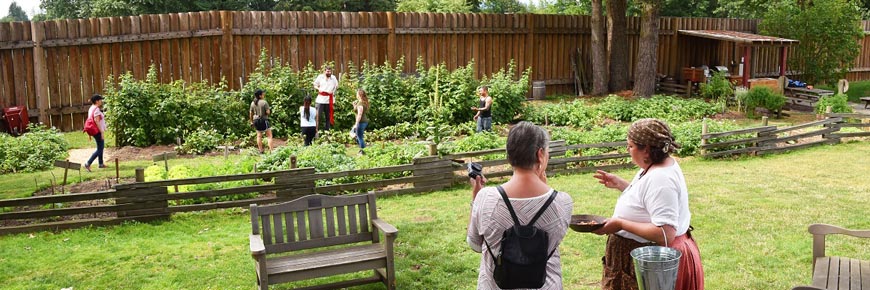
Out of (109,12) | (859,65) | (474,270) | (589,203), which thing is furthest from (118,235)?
(859,65)

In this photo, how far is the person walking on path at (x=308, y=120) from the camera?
48.6 feet

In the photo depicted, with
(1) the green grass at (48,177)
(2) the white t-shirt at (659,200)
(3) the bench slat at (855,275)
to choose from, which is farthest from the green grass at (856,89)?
(2) the white t-shirt at (659,200)

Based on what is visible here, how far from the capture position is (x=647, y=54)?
2316 centimetres

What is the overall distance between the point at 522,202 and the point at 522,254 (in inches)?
11.0

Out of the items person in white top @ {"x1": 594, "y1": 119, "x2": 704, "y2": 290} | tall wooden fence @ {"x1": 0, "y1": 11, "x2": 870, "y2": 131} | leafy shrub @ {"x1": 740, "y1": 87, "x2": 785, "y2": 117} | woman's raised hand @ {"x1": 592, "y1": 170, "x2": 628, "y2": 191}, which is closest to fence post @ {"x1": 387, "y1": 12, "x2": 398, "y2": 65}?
tall wooden fence @ {"x1": 0, "y1": 11, "x2": 870, "y2": 131}

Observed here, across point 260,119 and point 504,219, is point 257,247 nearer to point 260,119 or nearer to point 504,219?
point 504,219

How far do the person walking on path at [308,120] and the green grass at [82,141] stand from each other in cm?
393

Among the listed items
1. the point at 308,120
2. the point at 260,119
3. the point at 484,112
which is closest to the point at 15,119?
the point at 260,119

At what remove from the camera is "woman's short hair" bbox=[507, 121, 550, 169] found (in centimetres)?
444

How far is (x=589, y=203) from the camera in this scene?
10.9m

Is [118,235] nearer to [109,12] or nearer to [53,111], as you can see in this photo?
[53,111]

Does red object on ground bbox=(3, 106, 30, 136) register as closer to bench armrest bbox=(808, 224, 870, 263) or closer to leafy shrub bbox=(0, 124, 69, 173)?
leafy shrub bbox=(0, 124, 69, 173)

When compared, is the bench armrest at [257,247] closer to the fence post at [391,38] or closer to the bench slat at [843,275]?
the bench slat at [843,275]

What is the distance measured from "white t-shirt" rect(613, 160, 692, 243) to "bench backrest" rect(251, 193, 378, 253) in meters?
3.27
